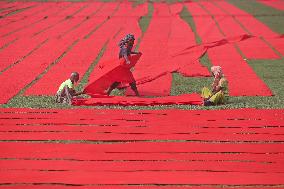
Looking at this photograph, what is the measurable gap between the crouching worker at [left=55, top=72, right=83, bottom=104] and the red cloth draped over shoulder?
0.46m

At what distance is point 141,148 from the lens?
615 cm

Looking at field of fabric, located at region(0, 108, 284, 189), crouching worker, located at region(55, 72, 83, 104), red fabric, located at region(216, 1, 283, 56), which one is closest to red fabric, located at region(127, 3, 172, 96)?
crouching worker, located at region(55, 72, 83, 104)

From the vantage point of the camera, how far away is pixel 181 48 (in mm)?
12578

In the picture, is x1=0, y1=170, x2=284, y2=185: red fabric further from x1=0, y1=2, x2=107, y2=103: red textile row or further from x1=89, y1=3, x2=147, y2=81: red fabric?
x1=89, y1=3, x2=147, y2=81: red fabric

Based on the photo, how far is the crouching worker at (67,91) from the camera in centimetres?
803

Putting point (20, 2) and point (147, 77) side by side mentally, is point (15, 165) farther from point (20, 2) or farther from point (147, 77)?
point (20, 2)

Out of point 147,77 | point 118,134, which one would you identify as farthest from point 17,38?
point 118,134

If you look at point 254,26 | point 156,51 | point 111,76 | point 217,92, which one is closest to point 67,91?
point 111,76

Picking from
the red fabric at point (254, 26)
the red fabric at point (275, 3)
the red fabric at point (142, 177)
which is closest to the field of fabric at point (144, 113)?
the red fabric at point (142, 177)

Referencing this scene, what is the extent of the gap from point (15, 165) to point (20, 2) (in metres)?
19.6

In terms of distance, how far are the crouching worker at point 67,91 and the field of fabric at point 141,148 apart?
0.47 meters

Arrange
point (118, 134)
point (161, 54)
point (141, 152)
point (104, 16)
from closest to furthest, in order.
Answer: point (141, 152) < point (118, 134) < point (161, 54) < point (104, 16)

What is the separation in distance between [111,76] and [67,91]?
36.0 inches

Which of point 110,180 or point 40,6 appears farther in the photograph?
point 40,6
